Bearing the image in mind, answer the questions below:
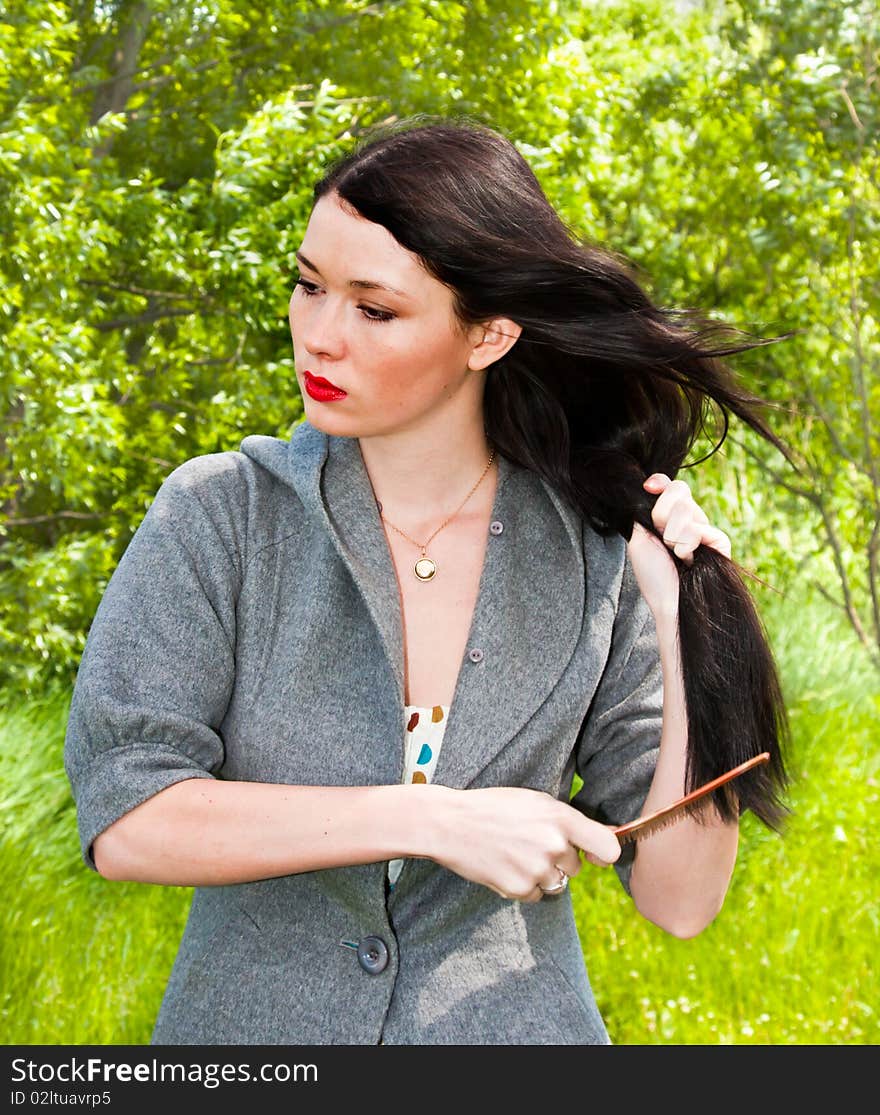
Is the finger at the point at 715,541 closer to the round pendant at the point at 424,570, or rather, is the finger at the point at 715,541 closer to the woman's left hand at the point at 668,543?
the woman's left hand at the point at 668,543

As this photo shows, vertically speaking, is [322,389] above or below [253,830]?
above

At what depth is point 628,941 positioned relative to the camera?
366cm

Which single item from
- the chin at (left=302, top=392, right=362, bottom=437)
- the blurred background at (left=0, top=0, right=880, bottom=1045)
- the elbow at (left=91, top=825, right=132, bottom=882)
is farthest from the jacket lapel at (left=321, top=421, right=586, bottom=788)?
the blurred background at (left=0, top=0, right=880, bottom=1045)

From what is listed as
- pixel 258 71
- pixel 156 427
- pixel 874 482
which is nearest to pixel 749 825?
pixel 874 482

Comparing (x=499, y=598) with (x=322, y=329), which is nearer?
(x=322, y=329)

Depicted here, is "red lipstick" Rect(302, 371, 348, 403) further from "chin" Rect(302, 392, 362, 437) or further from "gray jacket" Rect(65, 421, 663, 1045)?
"gray jacket" Rect(65, 421, 663, 1045)

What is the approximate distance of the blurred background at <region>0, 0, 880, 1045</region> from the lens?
3568 millimetres

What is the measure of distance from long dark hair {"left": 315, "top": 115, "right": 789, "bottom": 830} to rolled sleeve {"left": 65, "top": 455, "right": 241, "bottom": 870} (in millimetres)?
473

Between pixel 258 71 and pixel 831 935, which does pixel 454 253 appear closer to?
pixel 831 935

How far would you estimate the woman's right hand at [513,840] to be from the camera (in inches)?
59.6

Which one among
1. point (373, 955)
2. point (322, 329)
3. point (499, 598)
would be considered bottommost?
point (373, 955)

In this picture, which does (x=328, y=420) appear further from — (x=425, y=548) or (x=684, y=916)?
(x=684, y=916)

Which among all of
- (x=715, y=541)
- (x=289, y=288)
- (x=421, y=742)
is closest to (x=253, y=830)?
(x=421, y=742)

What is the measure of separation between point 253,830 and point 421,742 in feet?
0.95
